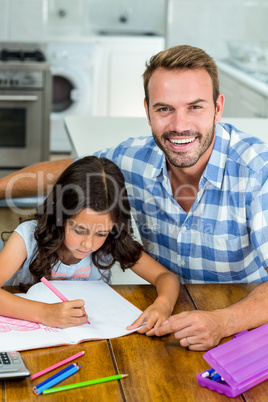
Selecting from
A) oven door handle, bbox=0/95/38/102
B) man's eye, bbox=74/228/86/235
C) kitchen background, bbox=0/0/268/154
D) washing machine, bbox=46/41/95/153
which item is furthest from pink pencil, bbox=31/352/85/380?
washing machine, bbox=46/41/95/153

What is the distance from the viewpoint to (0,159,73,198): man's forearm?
1930 millimetres

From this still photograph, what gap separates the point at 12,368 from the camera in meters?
1.07

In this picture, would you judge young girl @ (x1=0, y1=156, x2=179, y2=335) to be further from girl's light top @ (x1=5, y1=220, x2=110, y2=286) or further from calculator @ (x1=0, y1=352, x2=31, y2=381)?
calculator @ (x1=0, y1=352, x2=31, y2=381)

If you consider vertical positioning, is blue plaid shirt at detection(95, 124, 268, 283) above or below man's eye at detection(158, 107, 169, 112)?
below

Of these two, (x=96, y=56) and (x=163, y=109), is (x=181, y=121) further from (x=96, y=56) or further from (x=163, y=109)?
(x=96, y=56)

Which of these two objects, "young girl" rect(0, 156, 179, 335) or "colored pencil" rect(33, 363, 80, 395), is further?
"young girl" rect(0, 156, 179, 335)


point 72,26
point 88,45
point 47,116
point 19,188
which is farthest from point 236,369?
point 72,26

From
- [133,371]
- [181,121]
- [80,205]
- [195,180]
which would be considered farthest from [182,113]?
[133,371]

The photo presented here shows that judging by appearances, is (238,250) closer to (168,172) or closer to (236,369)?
(168,172)

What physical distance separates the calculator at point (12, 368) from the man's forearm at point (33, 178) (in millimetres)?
886

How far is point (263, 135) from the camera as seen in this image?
255 centimetres

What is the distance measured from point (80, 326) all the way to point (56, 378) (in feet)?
0.73

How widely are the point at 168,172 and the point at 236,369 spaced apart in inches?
34.0

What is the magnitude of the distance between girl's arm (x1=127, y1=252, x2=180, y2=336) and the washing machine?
12.4 feet
